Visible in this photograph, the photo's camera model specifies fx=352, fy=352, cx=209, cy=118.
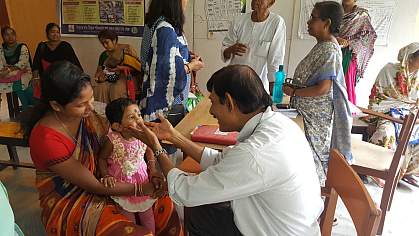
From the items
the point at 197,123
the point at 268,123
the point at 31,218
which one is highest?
the point at 268,123

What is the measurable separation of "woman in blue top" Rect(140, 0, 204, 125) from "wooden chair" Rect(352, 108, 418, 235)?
1.27 meters

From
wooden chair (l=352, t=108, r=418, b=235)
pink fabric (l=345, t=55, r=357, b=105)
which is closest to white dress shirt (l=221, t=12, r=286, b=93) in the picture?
pink fabric (l=345, t=55, r=357, b=105)

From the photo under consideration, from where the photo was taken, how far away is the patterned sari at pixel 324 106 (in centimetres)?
197

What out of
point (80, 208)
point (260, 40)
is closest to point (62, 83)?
point (80, 208)

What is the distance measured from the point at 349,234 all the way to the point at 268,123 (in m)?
1.65

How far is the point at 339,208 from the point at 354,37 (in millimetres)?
1552

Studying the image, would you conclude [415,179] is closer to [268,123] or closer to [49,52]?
[268,123]

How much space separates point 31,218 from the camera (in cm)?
245

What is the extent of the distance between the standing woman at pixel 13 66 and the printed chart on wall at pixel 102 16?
2.23 feet

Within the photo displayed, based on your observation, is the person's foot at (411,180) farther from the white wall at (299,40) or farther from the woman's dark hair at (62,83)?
the woman's dark hair at (62,83)

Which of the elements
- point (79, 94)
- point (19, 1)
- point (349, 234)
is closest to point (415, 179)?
point (349, 234)

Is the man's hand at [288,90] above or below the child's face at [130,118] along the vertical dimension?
above

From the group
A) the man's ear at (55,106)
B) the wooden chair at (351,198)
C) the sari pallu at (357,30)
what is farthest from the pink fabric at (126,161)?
the sari pallu at (357,30)

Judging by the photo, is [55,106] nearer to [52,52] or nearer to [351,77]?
[351,77]
